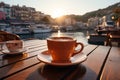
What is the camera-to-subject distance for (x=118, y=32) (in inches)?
210

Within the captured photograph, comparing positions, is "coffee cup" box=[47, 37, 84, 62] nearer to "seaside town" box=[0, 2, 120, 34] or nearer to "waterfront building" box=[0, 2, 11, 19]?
"seaside town" box=[0, 2, 120, 34]

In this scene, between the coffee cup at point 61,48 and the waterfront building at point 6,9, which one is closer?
the coffee cup at point 61,48

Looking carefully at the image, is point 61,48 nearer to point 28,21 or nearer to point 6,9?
point 28,21

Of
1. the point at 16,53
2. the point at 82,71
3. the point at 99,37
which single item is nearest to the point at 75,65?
the point at 82,71

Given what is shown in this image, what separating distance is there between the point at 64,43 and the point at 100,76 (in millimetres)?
181

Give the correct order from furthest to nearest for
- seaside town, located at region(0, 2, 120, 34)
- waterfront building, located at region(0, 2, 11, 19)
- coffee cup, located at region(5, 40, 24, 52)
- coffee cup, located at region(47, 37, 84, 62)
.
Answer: waterfront building, located at region(0, 2, 11, 19)
seaside town, located at region(0, 2, 120, 34)
coffee cup, located at region(5, 40, 24, 52)
coffee cup, located at region(47, 37, 84, 62)

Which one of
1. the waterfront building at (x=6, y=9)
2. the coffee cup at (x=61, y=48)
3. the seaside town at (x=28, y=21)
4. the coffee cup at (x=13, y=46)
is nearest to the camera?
the coffee cup at (x=61, y=48)

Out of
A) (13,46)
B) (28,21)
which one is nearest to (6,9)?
(28,21)

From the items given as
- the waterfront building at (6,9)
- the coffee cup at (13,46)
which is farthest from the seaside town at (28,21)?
the coffee cup at (13,46)

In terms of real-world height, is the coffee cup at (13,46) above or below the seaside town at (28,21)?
below

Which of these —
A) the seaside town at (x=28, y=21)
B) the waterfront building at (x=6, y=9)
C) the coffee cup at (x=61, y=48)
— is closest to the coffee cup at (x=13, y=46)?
the coffee cup at (x=61, y=48)

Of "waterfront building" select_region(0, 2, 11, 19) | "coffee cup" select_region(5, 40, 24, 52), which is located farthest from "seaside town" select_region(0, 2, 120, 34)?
"coffee cup" select_region(5, 40, 24, 52)

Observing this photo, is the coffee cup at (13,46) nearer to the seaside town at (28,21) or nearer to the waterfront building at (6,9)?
the seaside town at (28,21)

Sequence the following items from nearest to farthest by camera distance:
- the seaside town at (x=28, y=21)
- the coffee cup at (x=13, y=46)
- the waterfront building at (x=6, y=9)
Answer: the coffee cup at (x=13, y=46) → the seaside town at (x=28, y=21) → the waterfront building at (x=6, y=9)
